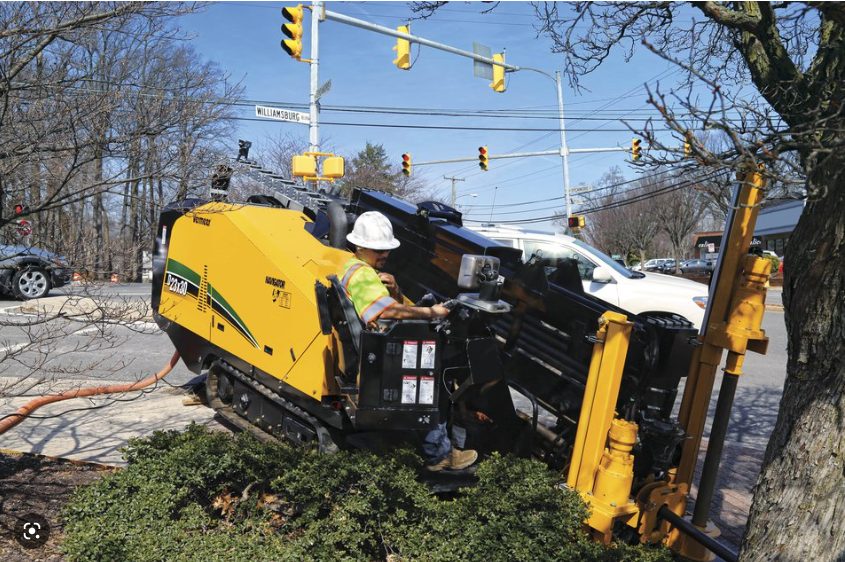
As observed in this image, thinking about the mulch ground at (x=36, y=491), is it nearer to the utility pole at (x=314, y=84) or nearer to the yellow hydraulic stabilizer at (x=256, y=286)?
the yellow hydraulic stabilizer at (x=256, y=286)

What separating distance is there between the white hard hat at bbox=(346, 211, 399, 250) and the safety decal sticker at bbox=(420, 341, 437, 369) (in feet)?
2.28

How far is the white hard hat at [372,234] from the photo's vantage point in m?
4.20

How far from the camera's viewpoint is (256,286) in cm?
505

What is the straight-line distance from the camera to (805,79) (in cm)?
312

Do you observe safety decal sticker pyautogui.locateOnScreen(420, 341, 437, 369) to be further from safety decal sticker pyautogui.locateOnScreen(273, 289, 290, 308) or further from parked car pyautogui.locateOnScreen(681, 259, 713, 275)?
parked car pyautogui.locateOnScreen(681, 259, 713, 275)

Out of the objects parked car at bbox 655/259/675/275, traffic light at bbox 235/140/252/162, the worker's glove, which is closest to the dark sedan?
parked car at bbox 655/259/675/275

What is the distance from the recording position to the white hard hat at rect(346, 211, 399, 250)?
4203 mm

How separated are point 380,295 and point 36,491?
102 inches

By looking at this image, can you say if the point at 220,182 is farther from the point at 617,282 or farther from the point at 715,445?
the point at 617,282

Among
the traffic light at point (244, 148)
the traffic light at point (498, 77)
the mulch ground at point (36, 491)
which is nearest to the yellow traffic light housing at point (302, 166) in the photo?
the traffic light at point (244, 148)

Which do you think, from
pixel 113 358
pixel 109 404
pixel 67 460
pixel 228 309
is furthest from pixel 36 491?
pixel 113 358

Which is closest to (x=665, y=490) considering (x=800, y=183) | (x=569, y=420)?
(x=569, y=420)

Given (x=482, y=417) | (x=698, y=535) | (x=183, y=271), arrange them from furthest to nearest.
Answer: (x=183, y=271) → (x=482, y=417) → (x=698, y=535)

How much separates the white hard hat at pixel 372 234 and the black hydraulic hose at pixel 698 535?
7.14ft
